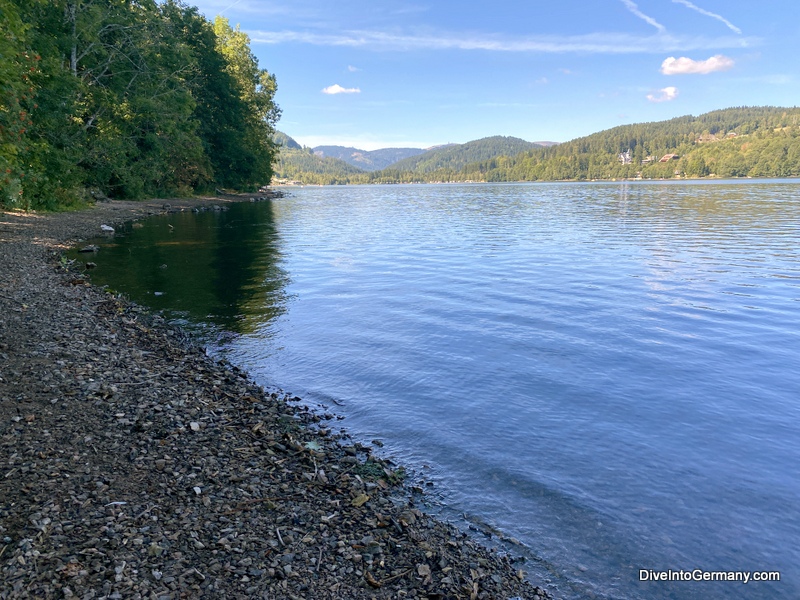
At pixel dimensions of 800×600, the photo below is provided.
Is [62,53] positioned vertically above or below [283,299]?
above

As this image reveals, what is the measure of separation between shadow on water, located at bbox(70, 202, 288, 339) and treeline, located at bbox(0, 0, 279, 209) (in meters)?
5.39

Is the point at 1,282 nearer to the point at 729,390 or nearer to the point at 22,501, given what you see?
the point at 22,501

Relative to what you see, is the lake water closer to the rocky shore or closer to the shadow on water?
the shadow on water

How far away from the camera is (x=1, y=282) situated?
54.1ft

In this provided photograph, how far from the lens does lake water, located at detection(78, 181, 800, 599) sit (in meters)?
6.78

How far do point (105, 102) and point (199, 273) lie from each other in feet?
101

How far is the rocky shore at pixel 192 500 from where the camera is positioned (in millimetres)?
4973

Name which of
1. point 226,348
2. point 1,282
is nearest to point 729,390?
point 226,348

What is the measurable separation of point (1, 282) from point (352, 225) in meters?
37.7

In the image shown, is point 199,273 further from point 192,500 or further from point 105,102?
point 105,102

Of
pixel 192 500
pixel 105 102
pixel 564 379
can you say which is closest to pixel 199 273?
pixel 564 379

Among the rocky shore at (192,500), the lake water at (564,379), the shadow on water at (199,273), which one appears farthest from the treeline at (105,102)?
the rocky shore at (192,500)

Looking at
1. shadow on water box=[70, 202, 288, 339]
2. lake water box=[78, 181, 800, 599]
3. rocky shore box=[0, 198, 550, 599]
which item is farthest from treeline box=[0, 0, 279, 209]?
rocky shore box=[0, 198, 550, 599]

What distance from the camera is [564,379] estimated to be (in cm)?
1194
